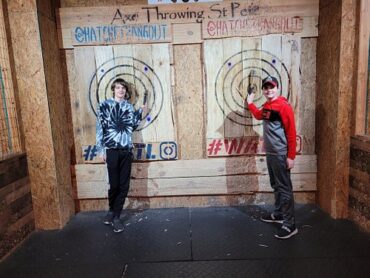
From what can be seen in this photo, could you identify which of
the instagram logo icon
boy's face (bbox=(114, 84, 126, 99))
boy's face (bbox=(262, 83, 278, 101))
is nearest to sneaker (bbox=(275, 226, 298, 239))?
boy's face (bbox=(262, 83, 278, 101))

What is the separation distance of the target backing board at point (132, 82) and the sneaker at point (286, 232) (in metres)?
1.98

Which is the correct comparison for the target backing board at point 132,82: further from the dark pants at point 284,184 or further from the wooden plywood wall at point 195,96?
the dark pants at point 284,184

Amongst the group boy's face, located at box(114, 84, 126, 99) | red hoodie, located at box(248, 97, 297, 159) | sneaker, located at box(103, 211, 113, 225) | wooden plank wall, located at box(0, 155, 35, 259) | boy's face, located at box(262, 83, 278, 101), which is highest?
boy's face, located at box(114, 84, 126, 99)

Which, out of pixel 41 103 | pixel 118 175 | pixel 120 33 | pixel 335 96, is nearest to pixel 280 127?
pixel 335 96

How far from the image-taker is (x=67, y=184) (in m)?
4.16

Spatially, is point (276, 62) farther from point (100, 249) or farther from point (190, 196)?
point (100, 249)

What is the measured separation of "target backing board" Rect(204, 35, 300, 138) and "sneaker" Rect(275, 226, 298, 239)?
1.43m

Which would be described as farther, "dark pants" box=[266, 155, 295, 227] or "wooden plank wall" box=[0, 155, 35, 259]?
"dark pants" box=[266, 155, 295, 227]

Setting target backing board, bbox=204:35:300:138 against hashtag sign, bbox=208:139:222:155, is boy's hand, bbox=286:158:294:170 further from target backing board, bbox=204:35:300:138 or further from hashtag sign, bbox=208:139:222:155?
hashtag sign, bbox=208:139:222:155

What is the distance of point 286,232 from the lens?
3471mm

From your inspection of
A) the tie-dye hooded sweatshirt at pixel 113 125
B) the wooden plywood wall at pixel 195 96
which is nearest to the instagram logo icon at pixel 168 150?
the wooden plywood wall at pixel 195 96

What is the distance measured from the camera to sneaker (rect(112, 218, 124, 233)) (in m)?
3.77

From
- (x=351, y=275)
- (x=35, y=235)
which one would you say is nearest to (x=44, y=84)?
(x=35, y=235)

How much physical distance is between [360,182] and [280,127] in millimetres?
1305
